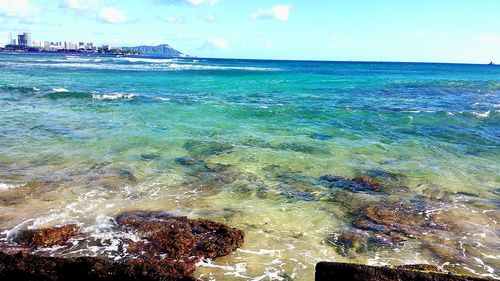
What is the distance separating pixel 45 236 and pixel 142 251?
7.01 ft

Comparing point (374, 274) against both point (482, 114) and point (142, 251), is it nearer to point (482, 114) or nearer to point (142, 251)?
point (142, 251)

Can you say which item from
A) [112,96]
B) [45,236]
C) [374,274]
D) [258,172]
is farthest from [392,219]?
[112,96]

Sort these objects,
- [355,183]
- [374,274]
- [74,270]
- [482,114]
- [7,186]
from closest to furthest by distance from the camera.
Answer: [374,274] → [74,270] → [7,186] → [355,183] → [482,114]

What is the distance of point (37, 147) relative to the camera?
15891 millimetres

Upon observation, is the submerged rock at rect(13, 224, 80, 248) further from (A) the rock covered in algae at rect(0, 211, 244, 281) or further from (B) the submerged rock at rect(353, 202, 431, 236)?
(B) the submerged rock at rect(353, 202, 431, 236)

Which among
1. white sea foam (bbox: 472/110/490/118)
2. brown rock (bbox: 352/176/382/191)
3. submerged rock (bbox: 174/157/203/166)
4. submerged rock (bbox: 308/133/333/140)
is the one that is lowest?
submerged rock (bbox: 174/157/203/166)

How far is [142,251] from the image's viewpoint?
789 centimetres

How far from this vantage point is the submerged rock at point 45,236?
808cm

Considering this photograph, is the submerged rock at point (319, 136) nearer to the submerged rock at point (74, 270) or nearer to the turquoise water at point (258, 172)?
the turquoise water at point (258, 172)

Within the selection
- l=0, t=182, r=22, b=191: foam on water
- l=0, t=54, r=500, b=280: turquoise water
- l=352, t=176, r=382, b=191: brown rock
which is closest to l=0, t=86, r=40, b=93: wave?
l=0, t=54, r=500, b=280: turquoise water

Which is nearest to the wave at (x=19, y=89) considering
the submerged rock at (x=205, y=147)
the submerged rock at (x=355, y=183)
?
the submerged rock at (x=205, y=147)

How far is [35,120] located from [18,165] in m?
9.51

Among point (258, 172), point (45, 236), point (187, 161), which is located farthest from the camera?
point (187, 161)

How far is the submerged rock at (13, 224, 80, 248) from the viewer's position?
808 centimetres
